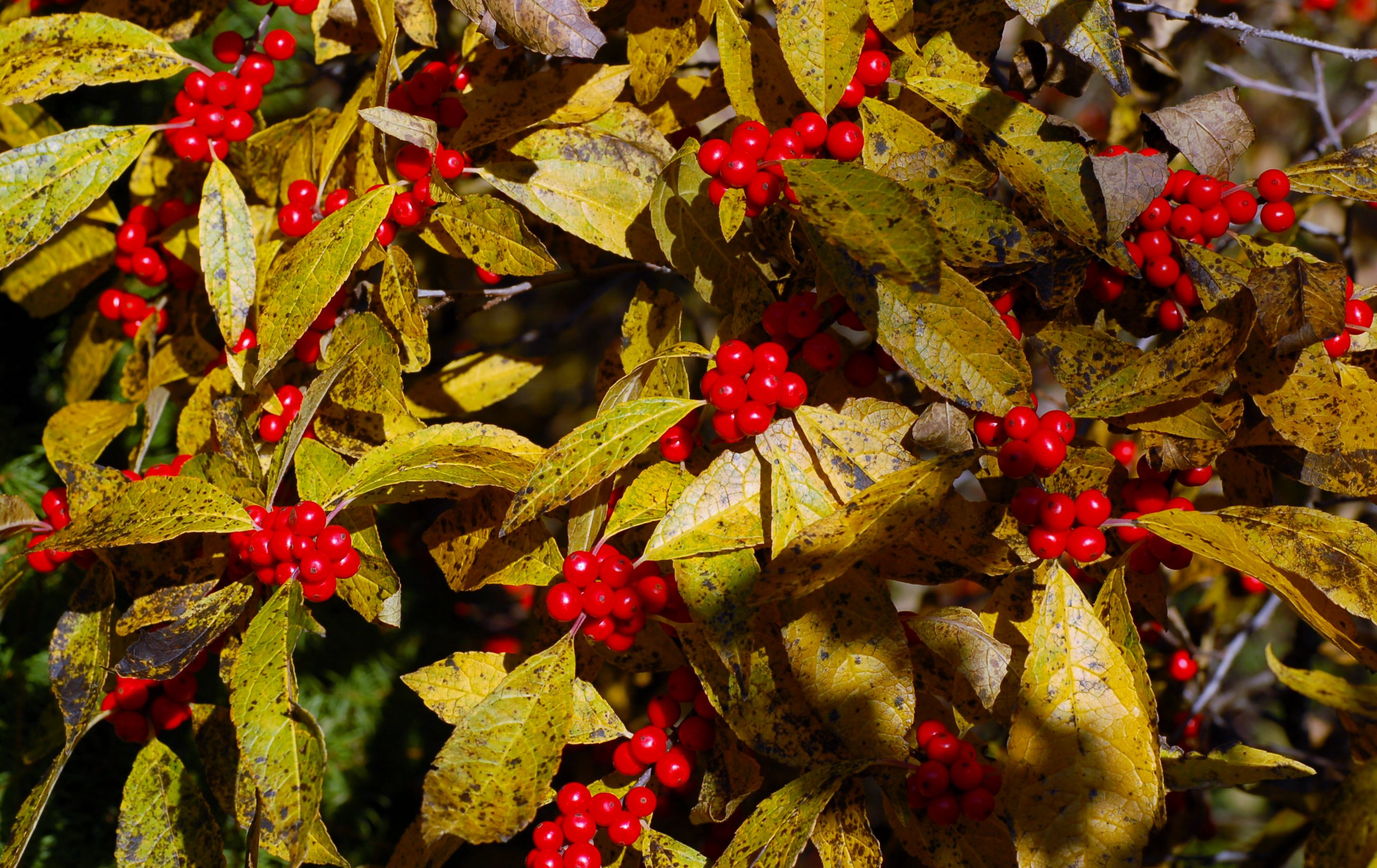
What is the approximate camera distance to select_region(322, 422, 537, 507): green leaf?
821mm

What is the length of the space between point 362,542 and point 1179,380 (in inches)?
30.0

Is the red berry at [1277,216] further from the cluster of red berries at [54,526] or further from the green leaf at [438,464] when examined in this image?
the cluster of red berries at [54,526]

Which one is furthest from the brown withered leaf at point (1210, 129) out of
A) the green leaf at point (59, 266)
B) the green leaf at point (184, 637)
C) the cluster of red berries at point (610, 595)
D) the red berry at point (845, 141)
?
the green leaf at point (59, 266)

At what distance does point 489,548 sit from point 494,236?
32 cm

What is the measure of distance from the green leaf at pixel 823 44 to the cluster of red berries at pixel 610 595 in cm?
47

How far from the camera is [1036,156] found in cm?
84

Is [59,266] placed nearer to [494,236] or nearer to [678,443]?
[494,236]

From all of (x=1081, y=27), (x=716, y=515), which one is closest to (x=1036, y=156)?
(x=1081, y=27)

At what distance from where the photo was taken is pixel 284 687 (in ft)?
2.65

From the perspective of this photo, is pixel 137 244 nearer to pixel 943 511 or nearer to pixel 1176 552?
pixel 943 511

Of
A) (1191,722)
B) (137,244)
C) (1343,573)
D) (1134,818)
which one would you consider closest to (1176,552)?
(1343,573)

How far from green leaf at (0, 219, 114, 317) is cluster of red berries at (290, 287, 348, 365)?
15.2 inches

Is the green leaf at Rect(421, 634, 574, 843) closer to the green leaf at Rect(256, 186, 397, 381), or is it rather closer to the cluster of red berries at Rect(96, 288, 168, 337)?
the green leaf at Rect(256, 186, 397, 381)

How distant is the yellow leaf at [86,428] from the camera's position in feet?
3.72
